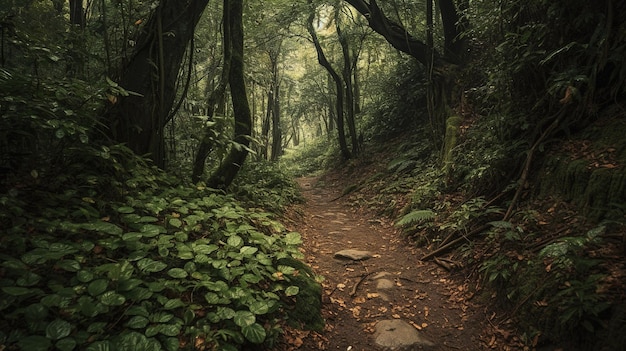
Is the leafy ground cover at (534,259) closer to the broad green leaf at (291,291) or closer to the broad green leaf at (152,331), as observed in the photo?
the broad green leaf at (291,291)

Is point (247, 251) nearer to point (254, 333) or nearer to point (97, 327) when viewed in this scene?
point (254, 333)

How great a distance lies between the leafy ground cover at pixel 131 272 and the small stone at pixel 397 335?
0.71 m

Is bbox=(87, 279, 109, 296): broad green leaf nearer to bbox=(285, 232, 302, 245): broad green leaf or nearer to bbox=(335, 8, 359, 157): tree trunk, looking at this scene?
bbox=(285, 232, 302, 245): broad green leaf

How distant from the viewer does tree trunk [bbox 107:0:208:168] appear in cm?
446

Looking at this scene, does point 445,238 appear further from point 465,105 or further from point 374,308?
point 465,105

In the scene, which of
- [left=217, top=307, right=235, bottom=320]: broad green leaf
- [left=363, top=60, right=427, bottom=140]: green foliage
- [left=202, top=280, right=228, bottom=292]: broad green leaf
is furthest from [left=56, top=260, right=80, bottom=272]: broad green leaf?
[left=363, top=60, right=427, bottom=140]: green foliage

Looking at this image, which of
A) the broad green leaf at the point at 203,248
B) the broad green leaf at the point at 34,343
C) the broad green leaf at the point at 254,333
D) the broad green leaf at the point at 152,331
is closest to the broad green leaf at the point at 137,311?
the broad green leaf at the point at 152,331

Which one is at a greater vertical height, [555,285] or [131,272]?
[131,272]

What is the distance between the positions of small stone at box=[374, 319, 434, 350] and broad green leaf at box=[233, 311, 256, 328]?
146 cm

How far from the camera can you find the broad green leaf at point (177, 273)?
9.43 feet

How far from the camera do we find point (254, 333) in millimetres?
2646

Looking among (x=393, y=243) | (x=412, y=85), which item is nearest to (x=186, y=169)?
(x=393, y=243)

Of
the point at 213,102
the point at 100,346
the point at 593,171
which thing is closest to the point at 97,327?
the point at 100,346

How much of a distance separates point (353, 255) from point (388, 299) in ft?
4.48
